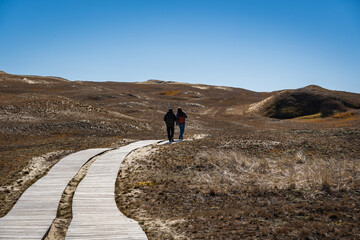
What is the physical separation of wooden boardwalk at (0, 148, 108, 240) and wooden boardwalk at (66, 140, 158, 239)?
675 millimetres

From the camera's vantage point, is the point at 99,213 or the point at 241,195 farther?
the point at 241,195

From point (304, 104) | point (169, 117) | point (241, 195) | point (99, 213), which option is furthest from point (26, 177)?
point (304, 104)

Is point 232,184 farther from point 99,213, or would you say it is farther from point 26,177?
point 26,177

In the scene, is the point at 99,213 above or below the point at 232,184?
below

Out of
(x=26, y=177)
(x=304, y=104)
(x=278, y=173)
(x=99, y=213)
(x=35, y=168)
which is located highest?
(x=304, y=104)

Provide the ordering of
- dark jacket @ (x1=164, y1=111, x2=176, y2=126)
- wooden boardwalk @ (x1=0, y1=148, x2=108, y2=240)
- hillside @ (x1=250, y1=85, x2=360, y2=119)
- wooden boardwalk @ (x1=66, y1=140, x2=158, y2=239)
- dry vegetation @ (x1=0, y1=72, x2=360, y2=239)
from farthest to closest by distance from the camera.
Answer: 1. hillside @ (x1=250, y1=85, x2=360, y2=119)
2. dark jacket @ (x1=164, y1=111, x2=176, y2=126)
3. dry vegetation @ (x1=0, y1=72, x2=360, y2=239)
4. wooden boardwalk @ (x1=0, y1=148, x2=108, y2=240)
5. wooden boardwalk @ (x1=66, y1=140, x2=158, y2=239)

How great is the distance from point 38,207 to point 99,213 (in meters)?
2.09

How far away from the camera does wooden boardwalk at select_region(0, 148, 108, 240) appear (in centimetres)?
717

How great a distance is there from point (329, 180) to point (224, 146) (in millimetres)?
8718

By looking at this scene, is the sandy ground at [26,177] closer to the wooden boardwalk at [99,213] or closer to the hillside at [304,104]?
the wooden boardwalk at [99,213]

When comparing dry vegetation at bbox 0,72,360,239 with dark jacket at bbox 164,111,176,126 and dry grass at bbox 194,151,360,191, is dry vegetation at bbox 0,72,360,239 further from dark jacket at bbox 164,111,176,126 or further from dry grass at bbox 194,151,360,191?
dark jacket at bbox 164,111,176,126

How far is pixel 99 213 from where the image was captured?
27.5 feet

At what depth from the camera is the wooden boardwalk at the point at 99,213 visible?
6957 millimetres

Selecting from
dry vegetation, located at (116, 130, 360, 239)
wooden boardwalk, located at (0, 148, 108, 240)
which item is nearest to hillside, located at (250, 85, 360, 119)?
dry vegetation, located at (116, 130, 360, 239)
